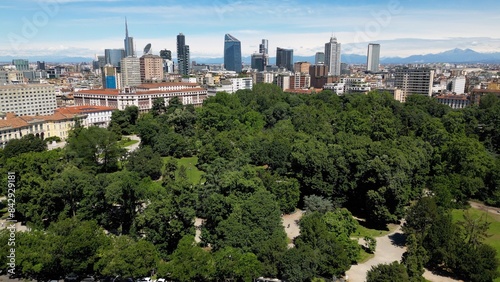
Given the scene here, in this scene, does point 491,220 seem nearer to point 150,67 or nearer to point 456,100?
point 456,100

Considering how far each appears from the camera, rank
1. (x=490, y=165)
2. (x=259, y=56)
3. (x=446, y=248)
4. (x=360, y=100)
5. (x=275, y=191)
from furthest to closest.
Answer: (x=259, y=56) → (x=360, y=100) → (x=490, y=165) → (x=275, y=191) → (x=446, y=248)

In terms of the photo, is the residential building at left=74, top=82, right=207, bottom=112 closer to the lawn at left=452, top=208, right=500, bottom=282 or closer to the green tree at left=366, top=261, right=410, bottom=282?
the lawn at left=452, top=208, right=500, bottom=282

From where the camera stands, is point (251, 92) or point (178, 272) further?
point (251, 92)

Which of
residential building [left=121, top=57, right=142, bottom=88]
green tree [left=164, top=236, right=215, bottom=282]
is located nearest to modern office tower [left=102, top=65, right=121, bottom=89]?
residential building [left=121, top=57, right=142, bottom=88]

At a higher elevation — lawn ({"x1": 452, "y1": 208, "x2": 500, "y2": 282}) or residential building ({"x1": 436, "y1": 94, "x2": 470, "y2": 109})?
residential building ({"x1": 436, "y1": 94, "x2": 470, "y2": 109})

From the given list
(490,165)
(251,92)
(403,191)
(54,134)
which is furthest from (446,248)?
(251,92)

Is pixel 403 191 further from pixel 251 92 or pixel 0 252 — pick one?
pixel 251 92

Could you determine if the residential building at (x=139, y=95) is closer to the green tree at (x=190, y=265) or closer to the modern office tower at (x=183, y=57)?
the green tree at (x=190, y=265)
